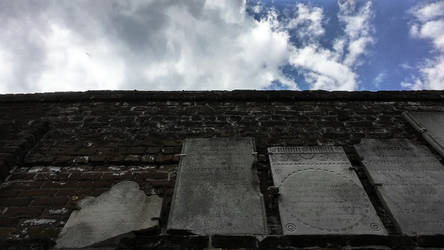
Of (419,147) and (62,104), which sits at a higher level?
(62,104)

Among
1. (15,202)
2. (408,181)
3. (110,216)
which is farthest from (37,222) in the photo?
(408,181)

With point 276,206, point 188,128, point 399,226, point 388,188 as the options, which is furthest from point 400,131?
point 188,128

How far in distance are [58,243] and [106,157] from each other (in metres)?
1.20

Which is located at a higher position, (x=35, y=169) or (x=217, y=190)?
(x=35, y=169)

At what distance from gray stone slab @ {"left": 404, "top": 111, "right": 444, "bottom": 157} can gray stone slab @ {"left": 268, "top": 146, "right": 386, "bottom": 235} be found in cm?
118

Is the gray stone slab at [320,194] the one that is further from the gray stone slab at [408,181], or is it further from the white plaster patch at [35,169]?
the white plaster patch at [35,169]

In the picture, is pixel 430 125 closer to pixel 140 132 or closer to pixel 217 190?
pixel 217 190

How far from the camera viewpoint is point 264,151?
12.3 ft

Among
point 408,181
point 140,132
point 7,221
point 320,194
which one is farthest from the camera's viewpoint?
point 140,132

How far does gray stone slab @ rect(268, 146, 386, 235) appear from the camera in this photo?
2805mm

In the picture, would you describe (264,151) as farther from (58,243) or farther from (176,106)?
(58,243)

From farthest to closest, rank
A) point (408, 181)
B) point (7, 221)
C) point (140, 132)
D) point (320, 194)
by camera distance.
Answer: point (140, 132) → point (408, 181) → point (320, 194) → point (7, 221)

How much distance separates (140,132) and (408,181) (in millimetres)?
3194

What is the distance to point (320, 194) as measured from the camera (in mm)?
3098
